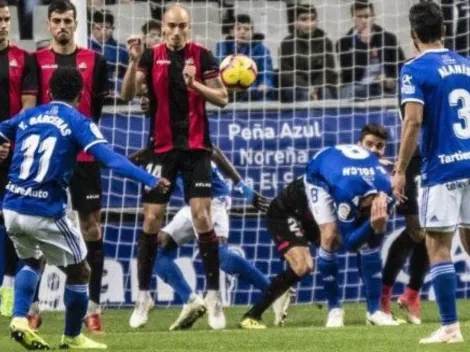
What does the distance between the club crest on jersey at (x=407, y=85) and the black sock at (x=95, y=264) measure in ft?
9.85

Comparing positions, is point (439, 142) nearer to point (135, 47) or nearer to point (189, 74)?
point (189, 74)

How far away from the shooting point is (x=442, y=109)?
8.99m

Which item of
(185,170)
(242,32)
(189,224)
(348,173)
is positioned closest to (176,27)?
(185,170)

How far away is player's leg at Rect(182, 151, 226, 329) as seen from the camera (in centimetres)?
1120

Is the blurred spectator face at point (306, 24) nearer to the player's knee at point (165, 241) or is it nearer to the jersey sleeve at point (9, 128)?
the player's knee at point (165, 241)

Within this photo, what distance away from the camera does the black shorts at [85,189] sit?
1109 cm

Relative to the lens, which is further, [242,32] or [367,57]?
[367,57]

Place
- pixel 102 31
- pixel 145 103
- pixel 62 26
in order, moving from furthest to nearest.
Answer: pixel 102 31, pixel 145 103, pixel 62 26

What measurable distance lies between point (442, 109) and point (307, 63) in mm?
5620

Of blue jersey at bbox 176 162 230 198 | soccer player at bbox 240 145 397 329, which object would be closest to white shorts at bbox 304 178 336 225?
soccer player at bbox 240 145 397 329

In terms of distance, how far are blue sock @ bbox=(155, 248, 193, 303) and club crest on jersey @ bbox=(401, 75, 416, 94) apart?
10.9 ft

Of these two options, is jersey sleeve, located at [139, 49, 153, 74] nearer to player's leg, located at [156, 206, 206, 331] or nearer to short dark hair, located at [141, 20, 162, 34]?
player's leg, located at [156, 206, 206, 331]

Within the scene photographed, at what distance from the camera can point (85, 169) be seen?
1116cm

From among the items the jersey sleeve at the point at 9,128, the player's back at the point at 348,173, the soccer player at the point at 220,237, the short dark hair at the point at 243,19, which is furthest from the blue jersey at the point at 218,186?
the jersey sleeve at the point at 9,128
